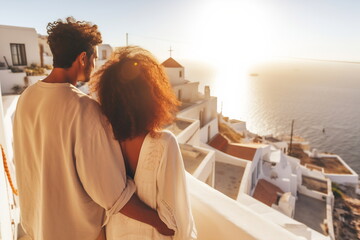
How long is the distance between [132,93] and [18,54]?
1628cm

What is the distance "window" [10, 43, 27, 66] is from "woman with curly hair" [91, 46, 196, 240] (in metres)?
15.9

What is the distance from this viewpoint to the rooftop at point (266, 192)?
14.2 meters

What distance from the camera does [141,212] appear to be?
1.42m

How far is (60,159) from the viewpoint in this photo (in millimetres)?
1319

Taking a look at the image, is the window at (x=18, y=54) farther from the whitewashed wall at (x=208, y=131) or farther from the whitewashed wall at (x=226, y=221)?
the whitewashed wall at (x=226, y=221)

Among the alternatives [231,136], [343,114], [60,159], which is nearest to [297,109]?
[343,114]

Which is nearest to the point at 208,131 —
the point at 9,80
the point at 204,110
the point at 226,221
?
the point at 204,110

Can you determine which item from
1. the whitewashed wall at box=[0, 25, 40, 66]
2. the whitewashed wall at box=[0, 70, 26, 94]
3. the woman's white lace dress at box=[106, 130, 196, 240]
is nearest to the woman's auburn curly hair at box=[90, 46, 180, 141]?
the woman's white lace dress at box=[106, 130, 196, 240]

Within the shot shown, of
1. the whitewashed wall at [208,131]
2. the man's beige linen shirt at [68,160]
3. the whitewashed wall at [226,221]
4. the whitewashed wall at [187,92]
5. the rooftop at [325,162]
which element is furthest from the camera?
the rooftop at [325,162]

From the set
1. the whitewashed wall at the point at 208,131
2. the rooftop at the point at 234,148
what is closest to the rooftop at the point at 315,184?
the rooftop at the point at 234,148

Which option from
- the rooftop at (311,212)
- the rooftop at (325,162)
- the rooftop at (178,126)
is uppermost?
the rooftop at (178,126)

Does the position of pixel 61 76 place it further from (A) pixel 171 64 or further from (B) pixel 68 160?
(A) pixel 171 64

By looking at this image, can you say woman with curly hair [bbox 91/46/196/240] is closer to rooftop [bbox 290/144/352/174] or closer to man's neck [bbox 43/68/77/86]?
man's neck [bbox 43/68/77/86]

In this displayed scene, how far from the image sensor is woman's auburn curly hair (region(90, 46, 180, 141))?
1275mm
